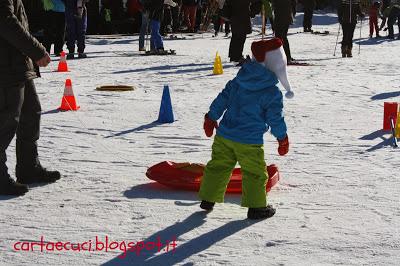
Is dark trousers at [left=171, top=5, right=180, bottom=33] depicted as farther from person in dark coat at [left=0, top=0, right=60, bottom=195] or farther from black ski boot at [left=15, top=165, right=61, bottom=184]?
person in dark coat at [left=0, top=0, right=60, bottom=195]

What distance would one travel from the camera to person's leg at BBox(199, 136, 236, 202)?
197 inches

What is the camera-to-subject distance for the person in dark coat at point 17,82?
17.0 feet

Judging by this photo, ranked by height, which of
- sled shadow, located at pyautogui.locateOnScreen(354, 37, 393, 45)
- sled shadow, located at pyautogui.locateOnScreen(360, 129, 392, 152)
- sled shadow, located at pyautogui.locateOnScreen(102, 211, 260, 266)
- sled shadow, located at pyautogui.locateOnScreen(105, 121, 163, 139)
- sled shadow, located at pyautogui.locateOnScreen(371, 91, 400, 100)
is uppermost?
sled shadow, located at pyautogui.locateOnScreen(102, 211, 260, 266)

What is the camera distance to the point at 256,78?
4887mm

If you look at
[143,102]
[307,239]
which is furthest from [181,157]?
[143,102]

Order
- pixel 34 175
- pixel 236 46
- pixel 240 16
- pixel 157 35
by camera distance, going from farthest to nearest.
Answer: pixel 157 35, pixel 236 46, pixel 240 16, pixel 34 175

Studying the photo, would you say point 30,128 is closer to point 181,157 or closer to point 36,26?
point 181,157

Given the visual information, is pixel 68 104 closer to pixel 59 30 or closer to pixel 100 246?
pixel 100 246

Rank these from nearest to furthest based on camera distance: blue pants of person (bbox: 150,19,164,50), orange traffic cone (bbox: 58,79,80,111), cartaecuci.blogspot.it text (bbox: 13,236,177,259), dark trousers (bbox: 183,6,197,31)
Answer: cartaecuci.blogspot.it text (bbox: 13,236,177,259), orange traffic cone (bbox: 58,79,80,111), blue pants of person (bbox: 150,19,164,50), dark trousers (bbox: 183,6,197,31)

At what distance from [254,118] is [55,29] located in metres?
11.7

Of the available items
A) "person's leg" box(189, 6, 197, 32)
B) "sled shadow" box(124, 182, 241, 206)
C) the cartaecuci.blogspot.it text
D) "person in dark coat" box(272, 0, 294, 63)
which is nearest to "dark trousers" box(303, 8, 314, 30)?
"person's leg" box(189, 6, 197, 32)

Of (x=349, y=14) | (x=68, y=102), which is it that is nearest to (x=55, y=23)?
(x=349, y=14)

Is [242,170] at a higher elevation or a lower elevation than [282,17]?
lower

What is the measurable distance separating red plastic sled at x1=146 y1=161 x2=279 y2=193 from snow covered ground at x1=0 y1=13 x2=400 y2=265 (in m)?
0.08
